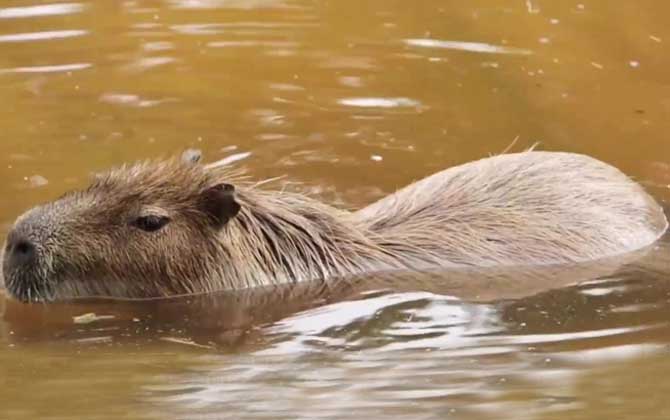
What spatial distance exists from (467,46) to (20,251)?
14.4 ft

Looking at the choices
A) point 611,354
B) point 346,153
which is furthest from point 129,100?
point 611,354

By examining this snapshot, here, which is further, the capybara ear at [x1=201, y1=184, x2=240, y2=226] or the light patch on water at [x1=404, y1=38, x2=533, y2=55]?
the light patch on water at [x1=404, y1=38, x2=533, y2=55]

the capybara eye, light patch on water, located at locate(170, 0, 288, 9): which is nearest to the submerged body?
the capybara eye

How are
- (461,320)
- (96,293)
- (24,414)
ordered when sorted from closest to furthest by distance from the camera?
(24,414) < (461,320) < (96,293)

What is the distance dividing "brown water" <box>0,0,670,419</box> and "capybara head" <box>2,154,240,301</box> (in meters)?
0.12

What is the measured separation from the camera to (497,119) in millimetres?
9195

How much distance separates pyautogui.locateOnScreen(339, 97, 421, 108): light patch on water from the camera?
30.6 ft

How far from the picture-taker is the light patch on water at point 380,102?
9.33m

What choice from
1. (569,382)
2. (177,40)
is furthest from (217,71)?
(569,382)

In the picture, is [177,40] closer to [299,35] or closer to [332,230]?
[299,35]

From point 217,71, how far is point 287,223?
2966 mm

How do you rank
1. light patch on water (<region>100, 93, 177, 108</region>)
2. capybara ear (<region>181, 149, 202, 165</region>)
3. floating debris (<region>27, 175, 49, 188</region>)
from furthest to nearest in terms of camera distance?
light patch on water (<region>100, 93, 177, 108</region>) < floating debris (<region>27, 175, 49, 188</region>) < capybara ear (<region>181, 149, 202, 165</region>)

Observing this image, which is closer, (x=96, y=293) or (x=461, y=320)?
(x=461, y=320)

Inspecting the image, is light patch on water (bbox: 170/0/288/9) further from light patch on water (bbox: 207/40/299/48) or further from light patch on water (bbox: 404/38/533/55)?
light patch on water (bbox: 404/38/533/55)
